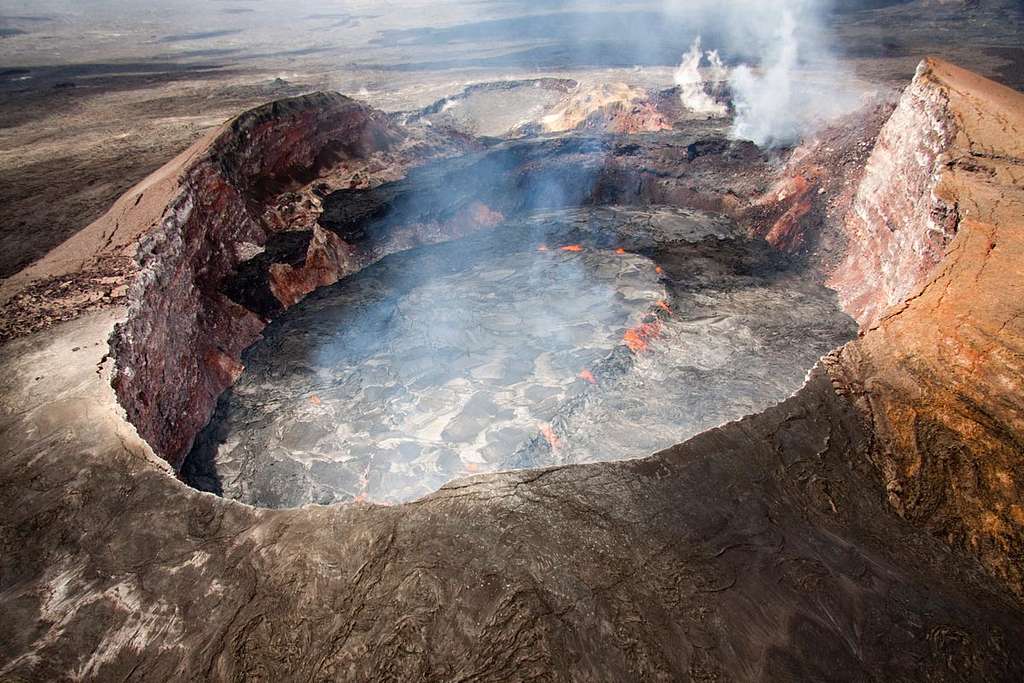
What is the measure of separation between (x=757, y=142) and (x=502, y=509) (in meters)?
14.5

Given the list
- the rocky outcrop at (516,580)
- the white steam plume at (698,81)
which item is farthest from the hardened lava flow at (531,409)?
the white steam plume at (698,81)

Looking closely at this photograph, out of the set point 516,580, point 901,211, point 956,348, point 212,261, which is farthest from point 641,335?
point 212,261

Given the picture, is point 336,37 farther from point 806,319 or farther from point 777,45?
point 806,319

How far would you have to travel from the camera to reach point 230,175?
35.3ft

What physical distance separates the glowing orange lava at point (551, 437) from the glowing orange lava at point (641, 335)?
2.16 metres

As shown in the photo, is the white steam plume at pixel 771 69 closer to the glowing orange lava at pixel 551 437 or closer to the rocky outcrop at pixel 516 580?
the glowing orange lava at pixel 551 437

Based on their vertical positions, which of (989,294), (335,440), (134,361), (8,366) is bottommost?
(335,440)

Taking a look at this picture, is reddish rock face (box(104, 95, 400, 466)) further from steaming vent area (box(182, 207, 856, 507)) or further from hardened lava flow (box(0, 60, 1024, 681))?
steaming vent area (box(182, 207, 856, 507))

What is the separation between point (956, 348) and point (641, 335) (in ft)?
13.7

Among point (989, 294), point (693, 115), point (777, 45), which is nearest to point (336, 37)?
point (777, 45)

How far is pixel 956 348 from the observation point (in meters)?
4.91

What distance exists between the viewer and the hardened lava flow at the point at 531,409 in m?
3.16

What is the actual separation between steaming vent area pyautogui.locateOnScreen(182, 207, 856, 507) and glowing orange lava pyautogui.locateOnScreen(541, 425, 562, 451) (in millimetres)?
22

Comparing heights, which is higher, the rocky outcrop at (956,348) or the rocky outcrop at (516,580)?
the rocky outcrop at (956,348)
